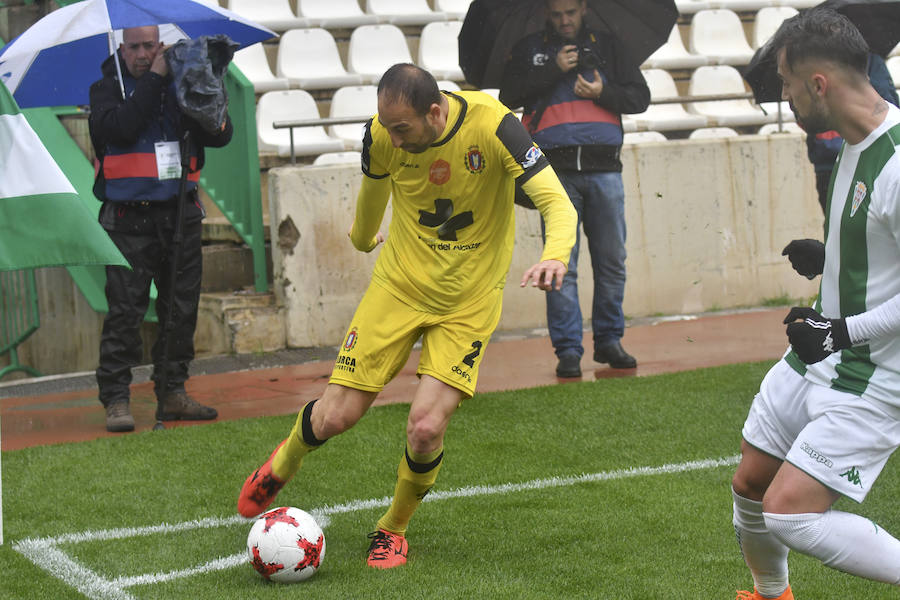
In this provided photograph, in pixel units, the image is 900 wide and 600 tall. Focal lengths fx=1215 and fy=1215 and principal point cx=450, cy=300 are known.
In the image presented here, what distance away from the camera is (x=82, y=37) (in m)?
6.58

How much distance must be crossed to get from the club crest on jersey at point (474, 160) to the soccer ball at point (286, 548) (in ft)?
5.00

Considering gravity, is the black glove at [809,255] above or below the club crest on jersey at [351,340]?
above

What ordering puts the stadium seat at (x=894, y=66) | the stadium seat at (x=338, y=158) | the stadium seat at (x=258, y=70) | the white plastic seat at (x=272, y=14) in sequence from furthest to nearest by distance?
the stadium seat at (x=894, y=66) < the white plastic seat at (x=272, y=14) < the stadium seat at (x=258, y=70) < the stadium seat at (x=338, y=158)

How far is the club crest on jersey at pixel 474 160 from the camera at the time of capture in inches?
190

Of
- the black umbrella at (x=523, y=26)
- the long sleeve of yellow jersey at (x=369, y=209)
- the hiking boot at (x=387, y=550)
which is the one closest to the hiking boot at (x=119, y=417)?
the long sleeve of yellow jersey at (x=369, y=209)

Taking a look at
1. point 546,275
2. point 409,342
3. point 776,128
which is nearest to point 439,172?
point 409,342

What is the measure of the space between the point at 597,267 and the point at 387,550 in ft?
13.2

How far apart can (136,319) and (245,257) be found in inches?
114

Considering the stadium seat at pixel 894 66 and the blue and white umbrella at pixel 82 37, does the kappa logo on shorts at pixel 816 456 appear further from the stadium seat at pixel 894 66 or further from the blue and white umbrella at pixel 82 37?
the stadium seat at pixel 894 66

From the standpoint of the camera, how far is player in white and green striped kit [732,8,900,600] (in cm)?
346

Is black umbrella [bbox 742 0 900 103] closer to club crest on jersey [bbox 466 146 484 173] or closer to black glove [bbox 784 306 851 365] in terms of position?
club crest on jersey [bbox 466 146 484 173]

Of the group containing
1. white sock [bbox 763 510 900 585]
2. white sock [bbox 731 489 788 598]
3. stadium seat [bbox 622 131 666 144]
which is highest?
stadium seat [bbox 622 131 666 144]

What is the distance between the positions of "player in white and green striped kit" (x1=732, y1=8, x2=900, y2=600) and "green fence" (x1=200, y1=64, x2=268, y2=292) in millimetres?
6319

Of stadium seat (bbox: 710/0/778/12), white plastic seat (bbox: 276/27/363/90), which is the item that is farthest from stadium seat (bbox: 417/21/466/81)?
stadium seat (bbox: 710/0/778/12)
